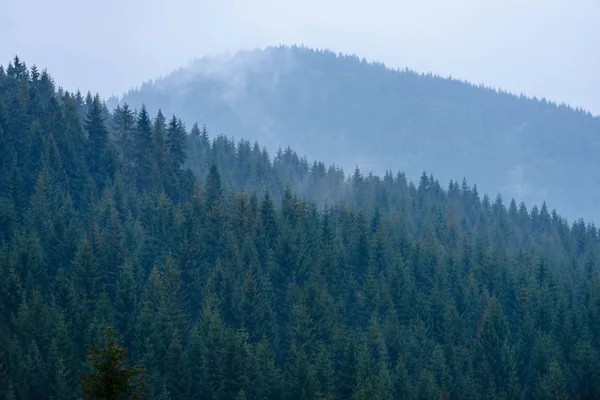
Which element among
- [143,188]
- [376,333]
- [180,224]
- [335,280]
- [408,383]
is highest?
[143,188]

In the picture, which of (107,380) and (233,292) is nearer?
(107,380)

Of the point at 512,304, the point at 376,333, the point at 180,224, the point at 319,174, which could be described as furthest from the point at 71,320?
the point at 319,174

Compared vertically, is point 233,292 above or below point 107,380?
above

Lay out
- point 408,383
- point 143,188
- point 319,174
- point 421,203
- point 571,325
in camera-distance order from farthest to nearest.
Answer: point 319,174, point 421,203, point 143,188, point 571,325, point 408,383

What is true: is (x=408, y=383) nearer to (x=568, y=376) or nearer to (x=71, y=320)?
(x=568, y=376)

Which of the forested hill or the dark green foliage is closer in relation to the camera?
the dark green foliage

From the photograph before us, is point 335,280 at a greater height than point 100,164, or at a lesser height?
lesser

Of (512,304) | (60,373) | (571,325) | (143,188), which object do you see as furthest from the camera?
(143,188)

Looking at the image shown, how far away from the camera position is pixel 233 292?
261ft

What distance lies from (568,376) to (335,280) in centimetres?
3007

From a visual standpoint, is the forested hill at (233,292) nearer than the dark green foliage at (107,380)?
No

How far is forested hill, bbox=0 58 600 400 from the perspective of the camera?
6619cm

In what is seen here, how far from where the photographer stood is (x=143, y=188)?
10812 centimetres

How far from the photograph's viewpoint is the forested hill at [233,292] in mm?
66188
